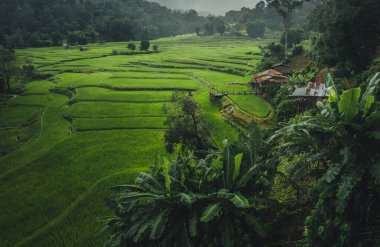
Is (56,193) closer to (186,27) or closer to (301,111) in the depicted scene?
(301,111)

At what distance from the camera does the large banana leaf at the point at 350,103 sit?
23.6 ft

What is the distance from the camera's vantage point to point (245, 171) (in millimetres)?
9820

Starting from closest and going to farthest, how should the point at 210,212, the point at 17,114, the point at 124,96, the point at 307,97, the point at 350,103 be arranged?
1. the point at 350,103
2. the point at 210,212
3. the point at 307,97
4. the point at 17,114
5. the point at 124,96

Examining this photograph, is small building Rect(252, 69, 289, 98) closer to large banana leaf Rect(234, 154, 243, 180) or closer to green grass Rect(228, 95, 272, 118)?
green grass Rect(228, 95, 272, 118)

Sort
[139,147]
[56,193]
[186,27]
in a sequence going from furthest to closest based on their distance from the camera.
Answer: [186,27]
[139,147]
[56,193]

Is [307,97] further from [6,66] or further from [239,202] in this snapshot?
[6,66]

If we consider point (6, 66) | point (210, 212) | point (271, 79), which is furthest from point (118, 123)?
point (6, 66)

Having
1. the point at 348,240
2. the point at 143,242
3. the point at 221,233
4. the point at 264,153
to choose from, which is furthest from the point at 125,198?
the point at 348,240

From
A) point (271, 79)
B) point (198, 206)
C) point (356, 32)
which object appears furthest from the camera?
point (271, 79)

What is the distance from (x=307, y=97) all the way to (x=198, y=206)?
16173 mm

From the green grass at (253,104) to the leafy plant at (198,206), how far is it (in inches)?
625

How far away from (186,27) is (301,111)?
451ft

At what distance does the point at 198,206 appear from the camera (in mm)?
8992

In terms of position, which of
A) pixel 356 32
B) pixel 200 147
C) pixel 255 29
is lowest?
pixel 200 147
